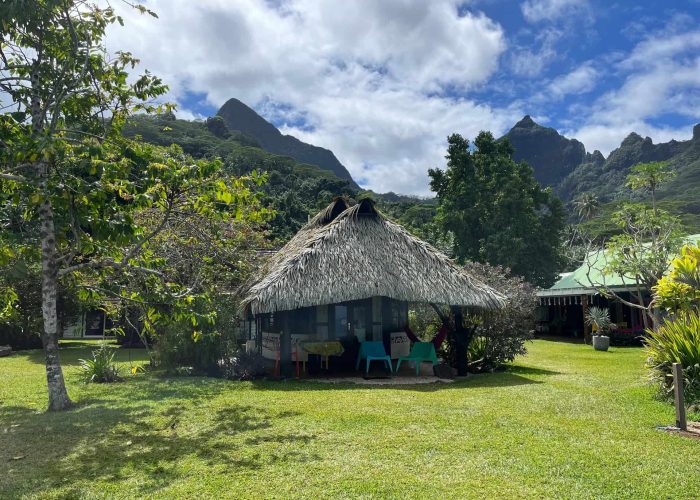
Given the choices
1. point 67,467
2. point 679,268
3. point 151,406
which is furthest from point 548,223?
point 67,467

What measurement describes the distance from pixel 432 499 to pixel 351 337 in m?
8.85

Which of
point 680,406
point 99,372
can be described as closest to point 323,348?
point 99,372

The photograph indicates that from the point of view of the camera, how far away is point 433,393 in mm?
9445

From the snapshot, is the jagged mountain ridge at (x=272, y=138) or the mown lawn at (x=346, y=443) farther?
the jagged mountain ridge at (x=272, y=138)

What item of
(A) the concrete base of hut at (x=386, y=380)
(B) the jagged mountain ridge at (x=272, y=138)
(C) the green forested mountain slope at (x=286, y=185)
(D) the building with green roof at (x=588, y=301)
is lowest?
(A) the concrete base of hut at (x=386, y=380)

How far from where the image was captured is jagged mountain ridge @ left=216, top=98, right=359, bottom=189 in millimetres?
131625

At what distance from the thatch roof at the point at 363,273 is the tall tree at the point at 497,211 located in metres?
17.5

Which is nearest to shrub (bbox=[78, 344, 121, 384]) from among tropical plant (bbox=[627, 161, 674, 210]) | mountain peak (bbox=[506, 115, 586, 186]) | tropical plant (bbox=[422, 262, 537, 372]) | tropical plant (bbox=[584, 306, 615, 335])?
tropical plant (bbox=[422, 262, 537, 372])

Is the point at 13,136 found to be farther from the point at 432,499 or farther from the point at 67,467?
the point at 432,499

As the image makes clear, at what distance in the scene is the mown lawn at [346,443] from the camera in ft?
15.2

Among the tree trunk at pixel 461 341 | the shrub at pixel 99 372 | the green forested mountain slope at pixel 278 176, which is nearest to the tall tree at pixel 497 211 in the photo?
the green forested mountain slope at pixel 278 176

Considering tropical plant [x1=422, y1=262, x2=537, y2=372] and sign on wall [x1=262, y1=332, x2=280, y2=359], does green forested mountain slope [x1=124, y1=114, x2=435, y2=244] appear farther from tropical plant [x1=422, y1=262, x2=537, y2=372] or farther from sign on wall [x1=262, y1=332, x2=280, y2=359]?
tropical plant [x1=422, y1=262, x2=537, y2=372]

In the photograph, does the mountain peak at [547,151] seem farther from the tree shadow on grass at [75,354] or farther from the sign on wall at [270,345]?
the sign on wall at [270,345]

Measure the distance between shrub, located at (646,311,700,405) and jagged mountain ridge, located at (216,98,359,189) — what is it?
12302 centimetres
